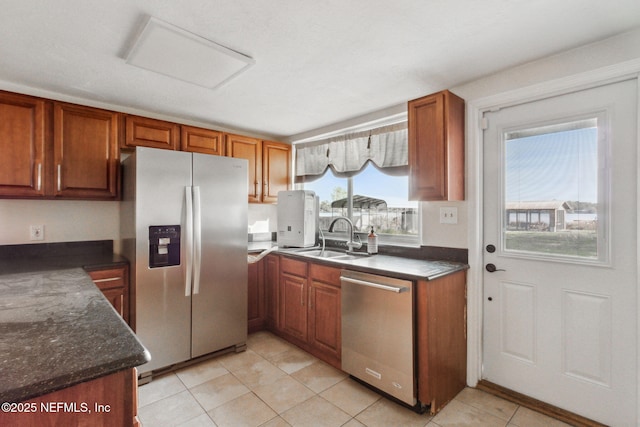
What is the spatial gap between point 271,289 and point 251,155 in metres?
1.52

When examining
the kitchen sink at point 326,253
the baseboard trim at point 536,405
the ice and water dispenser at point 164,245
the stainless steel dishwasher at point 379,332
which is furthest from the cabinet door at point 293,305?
the baseboard trim at point 536,405

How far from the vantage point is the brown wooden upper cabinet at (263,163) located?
3.42 metres

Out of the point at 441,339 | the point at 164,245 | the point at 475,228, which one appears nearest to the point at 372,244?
the point at 475,228

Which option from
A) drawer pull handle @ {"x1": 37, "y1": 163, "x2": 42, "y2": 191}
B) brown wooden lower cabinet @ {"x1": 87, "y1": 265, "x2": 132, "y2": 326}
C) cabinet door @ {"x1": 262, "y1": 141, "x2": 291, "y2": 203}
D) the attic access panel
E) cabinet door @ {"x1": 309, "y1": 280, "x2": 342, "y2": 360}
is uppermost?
the attic access panel

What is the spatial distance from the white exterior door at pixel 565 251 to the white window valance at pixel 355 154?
0.77 m

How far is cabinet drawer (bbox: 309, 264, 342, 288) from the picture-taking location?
247 centimetres

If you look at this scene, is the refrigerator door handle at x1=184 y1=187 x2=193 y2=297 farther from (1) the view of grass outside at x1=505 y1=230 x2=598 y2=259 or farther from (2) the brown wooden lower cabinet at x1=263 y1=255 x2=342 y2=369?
(1) the view of grass outside at x1=505 y1=230 x2=598 y2=259

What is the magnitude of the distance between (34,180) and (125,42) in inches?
53.1

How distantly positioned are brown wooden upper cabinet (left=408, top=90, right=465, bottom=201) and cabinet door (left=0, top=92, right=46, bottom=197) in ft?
9.10

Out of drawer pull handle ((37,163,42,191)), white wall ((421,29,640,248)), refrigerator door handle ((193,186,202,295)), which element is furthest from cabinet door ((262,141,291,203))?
drawer pull handle ((37,163,42,191))

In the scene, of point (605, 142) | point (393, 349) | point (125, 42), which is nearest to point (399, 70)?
point (605, 142)

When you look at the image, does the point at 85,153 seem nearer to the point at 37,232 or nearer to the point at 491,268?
the point at 37,232

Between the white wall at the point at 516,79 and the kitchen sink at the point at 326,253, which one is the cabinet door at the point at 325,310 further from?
the white wall at the point at 516,79

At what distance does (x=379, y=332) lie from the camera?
2088mm
